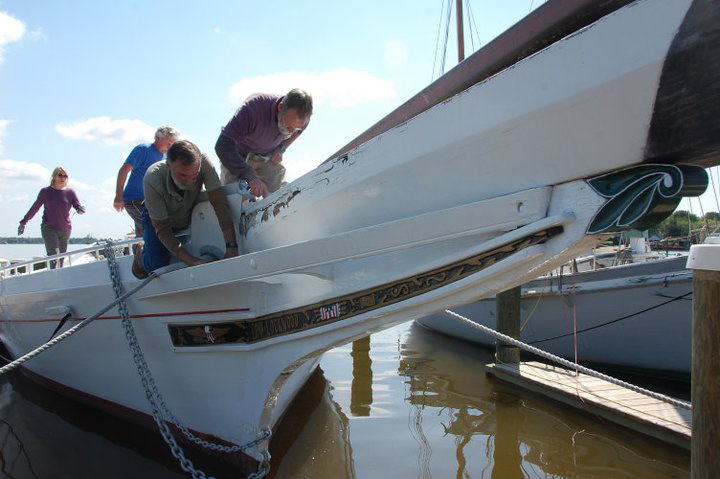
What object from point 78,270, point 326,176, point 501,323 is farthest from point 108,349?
point 501,323

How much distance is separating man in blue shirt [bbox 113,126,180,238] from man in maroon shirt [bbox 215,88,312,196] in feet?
3.62

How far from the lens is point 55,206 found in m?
6.80

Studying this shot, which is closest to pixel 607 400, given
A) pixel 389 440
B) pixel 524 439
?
pixel 524 439

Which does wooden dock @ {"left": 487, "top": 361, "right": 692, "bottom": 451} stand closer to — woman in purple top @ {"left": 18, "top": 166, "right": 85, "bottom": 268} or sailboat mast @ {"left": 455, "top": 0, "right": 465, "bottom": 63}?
woman in purple top @ {"left": 18, "top": 166, "right": 85, "bottom": 268}

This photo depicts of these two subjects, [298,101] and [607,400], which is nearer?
[298,101]

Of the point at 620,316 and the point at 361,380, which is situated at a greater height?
the point at 620,316

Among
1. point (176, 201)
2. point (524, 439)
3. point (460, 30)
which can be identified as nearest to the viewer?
point (176, 201)

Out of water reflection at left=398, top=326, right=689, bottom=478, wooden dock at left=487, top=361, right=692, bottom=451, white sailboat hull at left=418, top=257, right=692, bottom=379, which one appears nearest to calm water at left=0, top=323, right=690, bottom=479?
water reflection at left=398, top=326, right=689, bottom=478

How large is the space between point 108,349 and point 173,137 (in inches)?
75.6

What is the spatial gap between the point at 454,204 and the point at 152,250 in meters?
2.23

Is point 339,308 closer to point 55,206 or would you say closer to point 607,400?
point 607,400

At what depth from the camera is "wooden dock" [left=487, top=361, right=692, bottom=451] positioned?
4.61 m

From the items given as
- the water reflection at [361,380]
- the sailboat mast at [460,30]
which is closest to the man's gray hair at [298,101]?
the water reflection at [361,380]

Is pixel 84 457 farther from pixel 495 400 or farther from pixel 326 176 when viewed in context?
pixel 495 400
